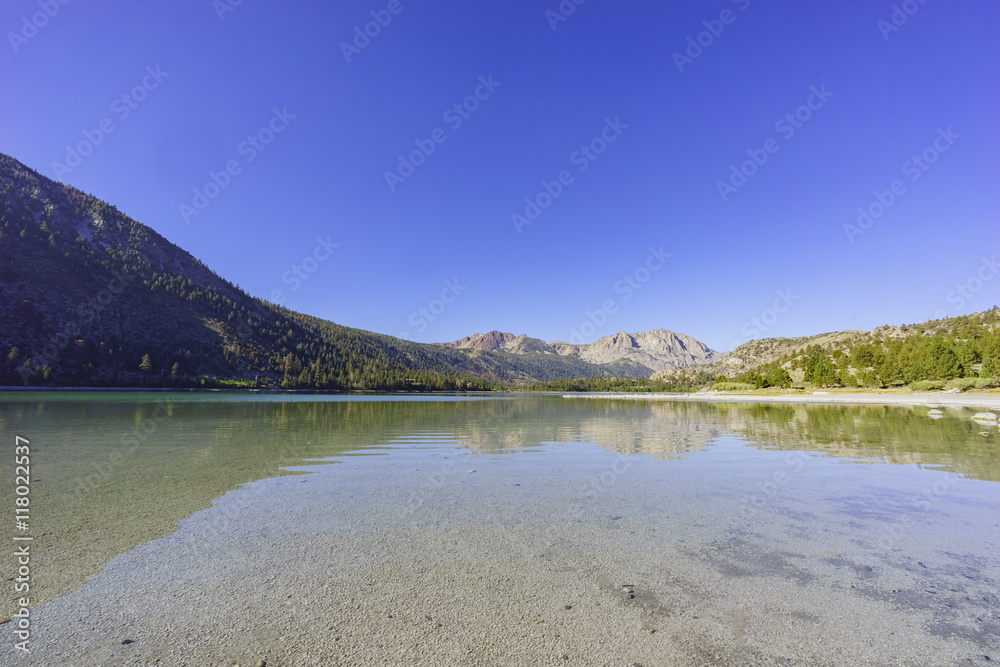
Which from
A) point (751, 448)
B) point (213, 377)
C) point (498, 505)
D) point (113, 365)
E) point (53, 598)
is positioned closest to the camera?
point (53, 598)

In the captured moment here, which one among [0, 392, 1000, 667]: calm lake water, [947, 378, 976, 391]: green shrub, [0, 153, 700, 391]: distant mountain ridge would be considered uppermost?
[0, 153, 700, 391]: distant mountain ridge

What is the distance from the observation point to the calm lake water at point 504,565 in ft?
14.7

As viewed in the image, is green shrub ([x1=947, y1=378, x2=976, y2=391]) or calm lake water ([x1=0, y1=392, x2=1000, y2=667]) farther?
green shrub ([x1=947, y1=378, x2=976, y2=391])

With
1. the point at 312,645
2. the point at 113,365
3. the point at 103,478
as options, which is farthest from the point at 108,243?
the point at 312,645

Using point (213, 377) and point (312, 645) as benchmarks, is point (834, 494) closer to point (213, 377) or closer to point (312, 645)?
point (312, 645)

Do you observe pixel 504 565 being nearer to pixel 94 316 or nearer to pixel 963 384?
pixel 963 384

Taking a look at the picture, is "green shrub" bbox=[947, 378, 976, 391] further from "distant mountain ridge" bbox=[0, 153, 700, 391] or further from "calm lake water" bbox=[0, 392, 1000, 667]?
"distant mountain ridge" bbox=[0, 153, 700, 391]

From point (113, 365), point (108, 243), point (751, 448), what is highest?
point (108, 243)

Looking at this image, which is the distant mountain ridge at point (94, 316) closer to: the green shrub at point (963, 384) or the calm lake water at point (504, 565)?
the calm lake water at point (504, 565)

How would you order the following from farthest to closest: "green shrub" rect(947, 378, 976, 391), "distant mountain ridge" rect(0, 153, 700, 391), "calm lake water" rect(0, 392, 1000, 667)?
1. "distant mountain ridge" rect(0, 153, 700, 391)
2. "green shrub" rect(947, 378, 976, 391)
3. "calm lake water" rect(0, 392, 1000, 667)

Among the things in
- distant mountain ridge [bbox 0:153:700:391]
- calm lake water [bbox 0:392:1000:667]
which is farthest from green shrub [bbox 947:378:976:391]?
distant mountain ridge [bbox 0:153:700:391]

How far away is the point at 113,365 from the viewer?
138000mm

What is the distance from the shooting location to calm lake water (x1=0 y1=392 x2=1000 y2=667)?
449 cm

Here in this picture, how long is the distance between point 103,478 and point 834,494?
20.0 metres
